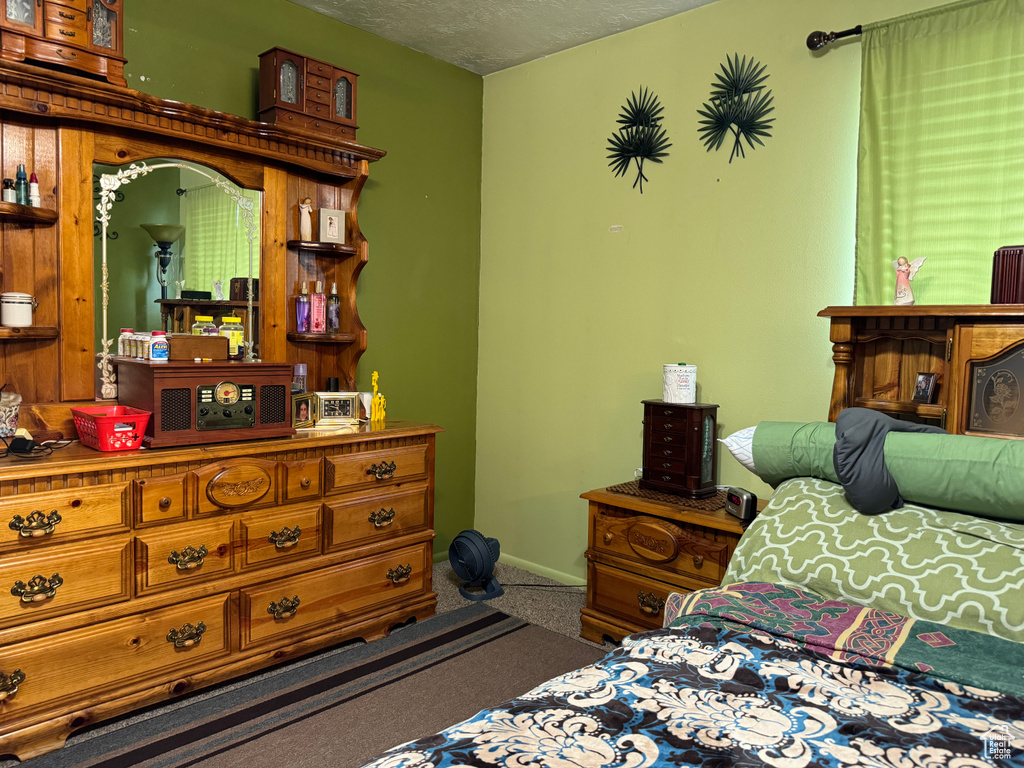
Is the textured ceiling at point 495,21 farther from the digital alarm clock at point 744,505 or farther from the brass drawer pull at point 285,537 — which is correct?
the brass drawer pull at point 285,537

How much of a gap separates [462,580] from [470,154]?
2.32 m

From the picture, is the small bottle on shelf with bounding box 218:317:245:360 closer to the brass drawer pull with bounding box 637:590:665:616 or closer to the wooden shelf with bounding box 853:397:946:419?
the brass drawer pull with bounding box 637:590:665:616

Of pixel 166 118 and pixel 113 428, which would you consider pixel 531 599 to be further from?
pixel 166 118

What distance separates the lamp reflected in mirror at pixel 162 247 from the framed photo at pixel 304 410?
0.64 m

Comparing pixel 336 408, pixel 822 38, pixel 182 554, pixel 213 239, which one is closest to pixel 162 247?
pixel 213 239

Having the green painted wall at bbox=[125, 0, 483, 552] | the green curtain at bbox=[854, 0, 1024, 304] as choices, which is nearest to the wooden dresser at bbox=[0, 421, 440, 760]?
the green painted wall at bbox=[125, 0, 483, 552]

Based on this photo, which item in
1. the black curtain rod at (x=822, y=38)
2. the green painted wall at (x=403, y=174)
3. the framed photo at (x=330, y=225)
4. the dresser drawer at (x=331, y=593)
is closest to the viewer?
the dresser drawer at (x=331, y=593)

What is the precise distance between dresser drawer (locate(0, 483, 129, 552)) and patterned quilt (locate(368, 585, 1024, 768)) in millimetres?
1504

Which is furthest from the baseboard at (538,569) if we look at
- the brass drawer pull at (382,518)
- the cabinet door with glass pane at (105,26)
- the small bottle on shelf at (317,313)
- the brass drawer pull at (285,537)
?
the cabinet door with glass pane at (105,26)

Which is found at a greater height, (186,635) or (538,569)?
(186,635)

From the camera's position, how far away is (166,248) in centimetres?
260

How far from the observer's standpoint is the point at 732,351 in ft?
9.84

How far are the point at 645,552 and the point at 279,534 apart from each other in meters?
1.39

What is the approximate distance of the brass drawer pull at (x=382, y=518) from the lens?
282 cm
